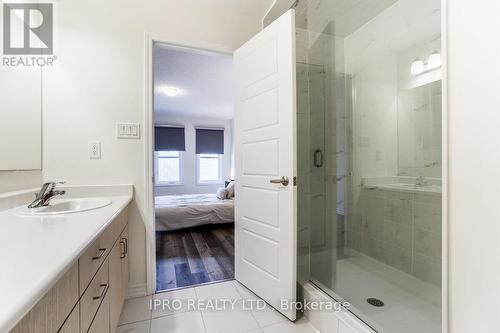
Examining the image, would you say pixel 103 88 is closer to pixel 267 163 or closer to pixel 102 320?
pixel 267 163

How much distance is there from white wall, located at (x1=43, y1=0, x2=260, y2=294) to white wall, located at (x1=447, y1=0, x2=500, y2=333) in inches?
69.8

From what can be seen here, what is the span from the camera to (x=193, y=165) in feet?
20.0

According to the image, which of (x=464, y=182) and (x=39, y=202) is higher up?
(x=464, y=182)

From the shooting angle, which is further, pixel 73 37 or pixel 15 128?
pixel 73 37

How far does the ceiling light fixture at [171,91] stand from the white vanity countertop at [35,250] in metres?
3.08

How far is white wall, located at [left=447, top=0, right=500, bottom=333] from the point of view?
0.78 metres

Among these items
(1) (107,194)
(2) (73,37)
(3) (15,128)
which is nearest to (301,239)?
(1) (107,194)

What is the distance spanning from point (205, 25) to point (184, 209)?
2602 millimetres

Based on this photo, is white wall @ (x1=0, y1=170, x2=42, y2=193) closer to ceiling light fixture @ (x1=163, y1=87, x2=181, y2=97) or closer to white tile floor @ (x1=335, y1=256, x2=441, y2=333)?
white tile floor @ (x1=335, y1=256, x2=441, y2=333)

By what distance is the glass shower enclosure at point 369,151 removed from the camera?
61.7 inches

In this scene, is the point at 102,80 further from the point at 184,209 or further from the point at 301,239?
the point at 184,209

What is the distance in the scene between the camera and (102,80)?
1.70 meters

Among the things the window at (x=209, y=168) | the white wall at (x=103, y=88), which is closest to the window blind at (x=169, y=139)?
the window at (x=209, y=168)

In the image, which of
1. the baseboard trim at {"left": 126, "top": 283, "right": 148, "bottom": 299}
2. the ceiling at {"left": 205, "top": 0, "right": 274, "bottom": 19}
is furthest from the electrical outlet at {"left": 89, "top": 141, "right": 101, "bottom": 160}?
the ceiling at {"left": 205, "top": 0, "right": 274, "bottom": 19}
